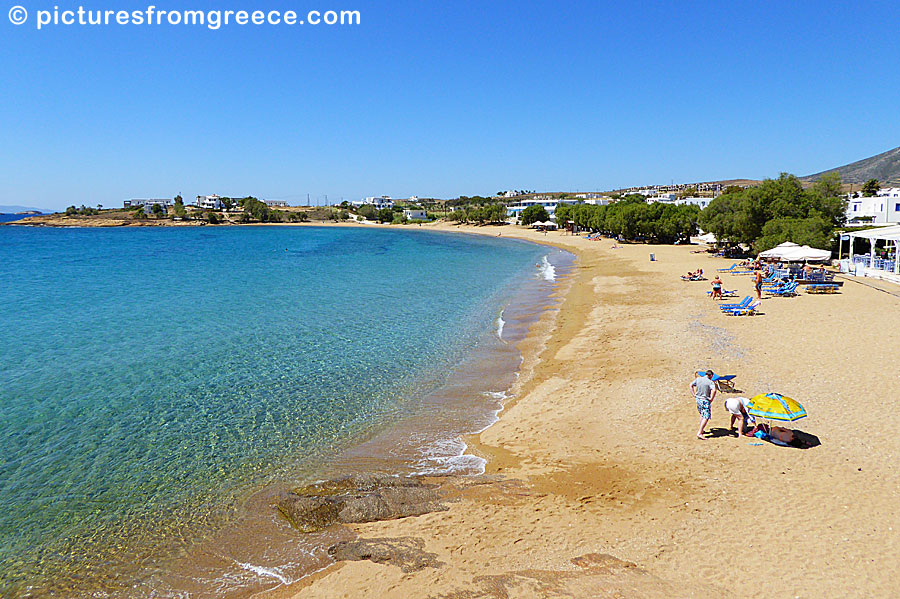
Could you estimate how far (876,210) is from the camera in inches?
1732

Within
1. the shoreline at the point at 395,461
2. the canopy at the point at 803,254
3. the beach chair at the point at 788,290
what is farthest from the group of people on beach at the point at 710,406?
the canopy at the point at 803,254

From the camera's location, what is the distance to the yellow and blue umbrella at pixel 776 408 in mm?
9578

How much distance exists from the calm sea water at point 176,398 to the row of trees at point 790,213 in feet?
60.1

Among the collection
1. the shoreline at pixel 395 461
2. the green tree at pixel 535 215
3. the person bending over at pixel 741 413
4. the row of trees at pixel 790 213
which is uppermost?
the green tree at pixel 535 215

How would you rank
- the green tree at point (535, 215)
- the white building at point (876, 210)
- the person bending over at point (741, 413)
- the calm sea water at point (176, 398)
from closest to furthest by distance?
the calm sea water at point (176, 398) → the person bending over at point (741, 413) → the white building at point (876, 210) → the green tree at point (535, 215)

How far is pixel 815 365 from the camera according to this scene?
1417cm

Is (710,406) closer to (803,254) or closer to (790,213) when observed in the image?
(803,254)

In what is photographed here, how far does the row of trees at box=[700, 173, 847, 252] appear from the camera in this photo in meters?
33.2

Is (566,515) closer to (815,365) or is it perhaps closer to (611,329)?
(815,365)

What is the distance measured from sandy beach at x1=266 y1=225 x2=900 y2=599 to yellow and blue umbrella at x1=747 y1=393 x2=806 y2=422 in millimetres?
658

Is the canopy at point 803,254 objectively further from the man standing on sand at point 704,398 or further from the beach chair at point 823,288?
the man standing on sand at point 704,398

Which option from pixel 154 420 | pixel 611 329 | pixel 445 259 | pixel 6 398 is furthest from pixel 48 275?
pixel 611 329

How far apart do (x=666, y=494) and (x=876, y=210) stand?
4832 centimetres

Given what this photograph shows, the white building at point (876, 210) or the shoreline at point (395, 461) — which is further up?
the white building at point (876, 210)
